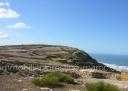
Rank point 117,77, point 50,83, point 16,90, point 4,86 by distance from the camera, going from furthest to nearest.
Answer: point 117,77
point 50,83
point 4,86
point 16,90

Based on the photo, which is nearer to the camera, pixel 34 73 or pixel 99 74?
pixel 34 73

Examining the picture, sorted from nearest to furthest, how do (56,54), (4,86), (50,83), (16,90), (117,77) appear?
(16,90) → (4,86) → (50,83) → (117,77) → (56,54)

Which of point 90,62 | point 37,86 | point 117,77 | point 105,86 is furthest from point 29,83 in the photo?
point 90,62

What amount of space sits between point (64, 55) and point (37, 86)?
27150 mm

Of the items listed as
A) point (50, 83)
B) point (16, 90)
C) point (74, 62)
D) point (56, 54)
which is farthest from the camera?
point (56, 54)

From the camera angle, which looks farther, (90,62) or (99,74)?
(90,62)

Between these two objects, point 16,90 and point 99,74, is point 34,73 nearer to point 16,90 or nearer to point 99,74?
point 99,74

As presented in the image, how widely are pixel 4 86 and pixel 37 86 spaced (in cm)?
186

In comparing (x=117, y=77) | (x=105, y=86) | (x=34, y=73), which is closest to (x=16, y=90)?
(x=105, y=86)

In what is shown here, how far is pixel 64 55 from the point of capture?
4722 centimetres

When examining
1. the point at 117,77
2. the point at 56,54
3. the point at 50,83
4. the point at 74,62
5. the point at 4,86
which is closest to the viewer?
the point at 4,86

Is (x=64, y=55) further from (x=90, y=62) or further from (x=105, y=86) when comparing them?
(x=105, y=86)

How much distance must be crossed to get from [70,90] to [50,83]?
1.78 metres

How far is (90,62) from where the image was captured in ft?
155
